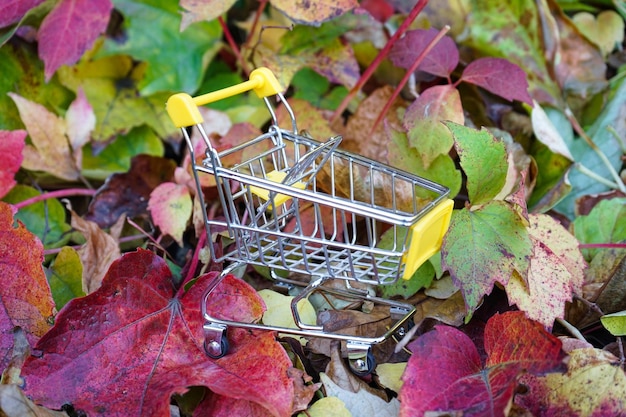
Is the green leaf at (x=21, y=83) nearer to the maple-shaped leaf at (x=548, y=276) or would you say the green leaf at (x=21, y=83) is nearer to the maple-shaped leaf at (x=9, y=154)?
the maple-shaped leaf at (x=9, y=154)

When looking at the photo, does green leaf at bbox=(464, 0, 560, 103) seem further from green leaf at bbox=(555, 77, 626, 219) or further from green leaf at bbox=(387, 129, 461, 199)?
green leaf at bbox=(387, 129, 461, 199)

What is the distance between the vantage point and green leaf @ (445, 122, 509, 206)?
2.90 feet

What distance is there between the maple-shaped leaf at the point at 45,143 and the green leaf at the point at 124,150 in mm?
84

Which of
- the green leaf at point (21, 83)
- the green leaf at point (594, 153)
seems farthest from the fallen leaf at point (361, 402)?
the green leaf at point (21, 83)

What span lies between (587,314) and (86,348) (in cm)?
75

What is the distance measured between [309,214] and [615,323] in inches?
19.9

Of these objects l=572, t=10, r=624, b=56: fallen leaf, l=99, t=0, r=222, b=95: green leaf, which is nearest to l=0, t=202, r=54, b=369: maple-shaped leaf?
l=99, t=0, r=222, b=95: green leaf

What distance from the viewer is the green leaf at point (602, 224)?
1021 millimetres

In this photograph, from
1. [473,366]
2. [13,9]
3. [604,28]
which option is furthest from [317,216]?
[604,28]

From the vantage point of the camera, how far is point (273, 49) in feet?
4.37

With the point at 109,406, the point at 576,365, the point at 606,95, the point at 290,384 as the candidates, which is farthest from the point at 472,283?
the point at 606,95

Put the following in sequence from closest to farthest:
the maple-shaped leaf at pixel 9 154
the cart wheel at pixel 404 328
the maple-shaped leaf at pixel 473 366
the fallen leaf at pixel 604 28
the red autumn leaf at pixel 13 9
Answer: the maple-shaped leaf at pixel 473 366
the cart wheel at pixel 404 328
the maple-shaped leaf at pixel 9 154
the red autumn leaf at pixel 13 9
the fallen leaf at pixel 604 28

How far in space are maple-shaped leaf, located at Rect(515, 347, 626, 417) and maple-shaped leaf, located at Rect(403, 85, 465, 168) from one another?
1.29 feet

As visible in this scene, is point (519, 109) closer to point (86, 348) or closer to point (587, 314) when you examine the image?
point (587, 314)
